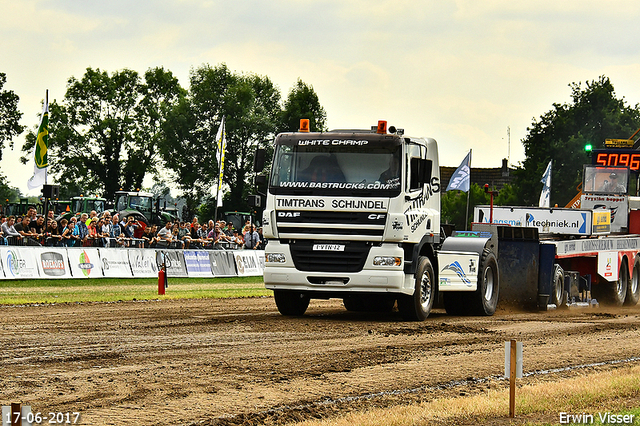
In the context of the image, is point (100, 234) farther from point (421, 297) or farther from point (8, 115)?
point (8, 115)

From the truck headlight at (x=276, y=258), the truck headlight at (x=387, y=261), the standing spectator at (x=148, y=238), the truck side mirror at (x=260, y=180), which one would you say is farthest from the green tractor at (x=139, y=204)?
the truck headlight at (x=387, y=261)

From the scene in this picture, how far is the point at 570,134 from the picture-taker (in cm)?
6862

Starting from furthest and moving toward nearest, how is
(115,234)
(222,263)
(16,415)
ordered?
(222,263)
(115,234)
(16,415)

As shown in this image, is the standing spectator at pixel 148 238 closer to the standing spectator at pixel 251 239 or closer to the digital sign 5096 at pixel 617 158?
the standing spectator at pixel 251 239

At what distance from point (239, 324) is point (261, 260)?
A: 18551 mm

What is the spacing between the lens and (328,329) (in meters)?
14.1

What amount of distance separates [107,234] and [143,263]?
1.47 meters

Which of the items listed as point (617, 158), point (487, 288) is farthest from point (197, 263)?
point (487, 288)

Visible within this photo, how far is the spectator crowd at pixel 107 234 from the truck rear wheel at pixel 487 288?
1320 cm

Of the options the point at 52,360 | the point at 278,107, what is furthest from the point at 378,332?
the point at 278,107

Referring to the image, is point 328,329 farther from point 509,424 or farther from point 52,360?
point 509,424

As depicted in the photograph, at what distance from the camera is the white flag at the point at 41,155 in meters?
26.6

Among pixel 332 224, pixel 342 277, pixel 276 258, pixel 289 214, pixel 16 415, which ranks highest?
pixel 289 214

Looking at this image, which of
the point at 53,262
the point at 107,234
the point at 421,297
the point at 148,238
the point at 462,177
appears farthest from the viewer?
the point at 462,177
